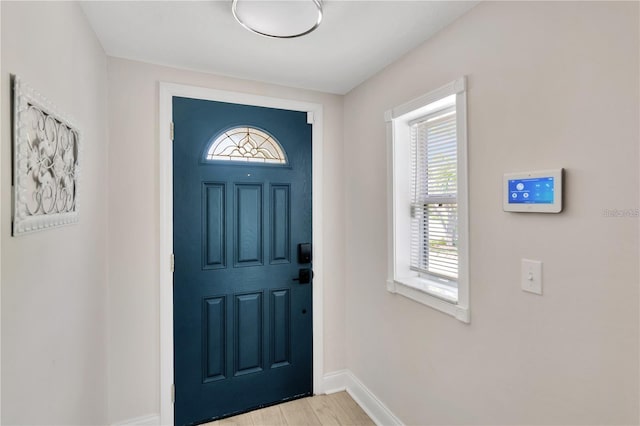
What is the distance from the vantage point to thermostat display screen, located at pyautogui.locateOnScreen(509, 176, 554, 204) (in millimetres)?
1117

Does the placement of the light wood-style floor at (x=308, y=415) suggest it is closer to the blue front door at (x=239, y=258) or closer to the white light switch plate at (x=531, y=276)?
the blue front door at (x=239, y=258)

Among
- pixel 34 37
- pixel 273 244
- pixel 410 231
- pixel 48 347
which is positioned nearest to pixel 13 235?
pixel 48 347

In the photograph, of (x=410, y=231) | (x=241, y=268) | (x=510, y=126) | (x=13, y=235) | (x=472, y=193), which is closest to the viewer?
(x=13, y=235)

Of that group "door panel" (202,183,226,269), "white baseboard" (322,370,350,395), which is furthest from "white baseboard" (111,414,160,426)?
"white baseboard" (322,370,350,395)

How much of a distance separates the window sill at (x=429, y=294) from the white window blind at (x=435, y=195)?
0.28 feet

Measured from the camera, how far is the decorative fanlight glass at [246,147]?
2125mm

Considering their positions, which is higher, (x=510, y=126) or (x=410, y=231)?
(x=510, y=126)

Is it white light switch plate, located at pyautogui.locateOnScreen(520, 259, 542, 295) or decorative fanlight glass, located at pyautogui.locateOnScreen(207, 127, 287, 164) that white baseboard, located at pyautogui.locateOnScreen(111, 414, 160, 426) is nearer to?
decorative fanlight glass, located at pyautogui.locateOnScreen(207, 127, 287, 164)

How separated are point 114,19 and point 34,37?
0.70 metres

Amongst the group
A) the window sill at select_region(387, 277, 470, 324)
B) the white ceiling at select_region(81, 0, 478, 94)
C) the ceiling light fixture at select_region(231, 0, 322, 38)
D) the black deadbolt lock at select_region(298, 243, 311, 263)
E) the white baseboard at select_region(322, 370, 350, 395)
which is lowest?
the white baseboard at select_region(322, 370, 350, 395)

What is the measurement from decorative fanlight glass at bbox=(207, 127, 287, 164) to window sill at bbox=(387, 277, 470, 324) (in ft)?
3.90

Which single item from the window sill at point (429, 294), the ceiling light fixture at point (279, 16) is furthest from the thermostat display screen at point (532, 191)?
the ceiling light fixture at point (279, 16)

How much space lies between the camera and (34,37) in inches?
37.5

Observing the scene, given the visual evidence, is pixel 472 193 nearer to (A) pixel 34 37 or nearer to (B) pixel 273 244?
(B) pixel 273 244
